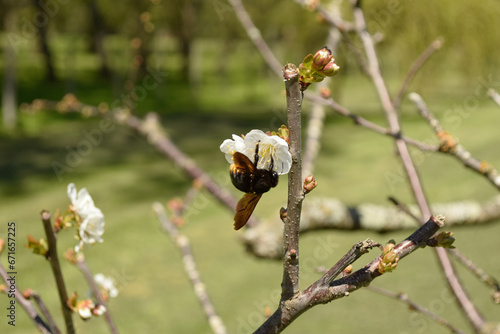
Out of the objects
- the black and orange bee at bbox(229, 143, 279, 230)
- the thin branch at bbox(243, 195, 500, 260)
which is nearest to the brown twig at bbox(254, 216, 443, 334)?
the black and orange bee at bbox(229, 143, 279, 230)

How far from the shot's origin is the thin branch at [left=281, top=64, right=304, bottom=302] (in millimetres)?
500

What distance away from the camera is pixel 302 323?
4.21m

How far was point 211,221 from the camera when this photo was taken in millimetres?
7062

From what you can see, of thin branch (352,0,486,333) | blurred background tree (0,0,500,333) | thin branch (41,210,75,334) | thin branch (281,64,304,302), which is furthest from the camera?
blurred background tree (0,0,500,333)

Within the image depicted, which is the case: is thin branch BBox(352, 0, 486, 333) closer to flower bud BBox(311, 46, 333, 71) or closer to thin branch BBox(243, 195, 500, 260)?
thin branch BBox(243, 195, 500, 260)

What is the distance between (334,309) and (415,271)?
1.02m

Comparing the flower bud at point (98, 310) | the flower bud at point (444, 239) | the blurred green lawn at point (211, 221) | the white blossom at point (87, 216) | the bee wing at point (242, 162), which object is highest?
the blurred green lawn at point (211, 221)

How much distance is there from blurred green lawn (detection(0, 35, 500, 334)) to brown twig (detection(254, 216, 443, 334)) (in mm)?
1088

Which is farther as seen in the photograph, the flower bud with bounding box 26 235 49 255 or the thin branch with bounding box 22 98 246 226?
the thin branch with bounding box 22 98 246 226

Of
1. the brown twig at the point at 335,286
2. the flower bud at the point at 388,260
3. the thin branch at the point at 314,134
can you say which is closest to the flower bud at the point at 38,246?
the brown twig at the point at 335,286

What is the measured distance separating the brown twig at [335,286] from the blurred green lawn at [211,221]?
3.57 ft

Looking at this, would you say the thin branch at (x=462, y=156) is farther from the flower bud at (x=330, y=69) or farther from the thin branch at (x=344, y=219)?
the flower bud at (x=330, y=69)

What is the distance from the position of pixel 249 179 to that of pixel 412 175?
1.06 m

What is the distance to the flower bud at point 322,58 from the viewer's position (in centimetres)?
51
